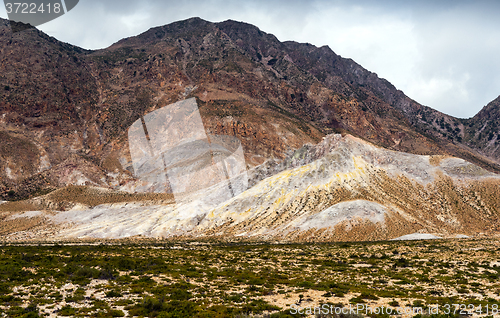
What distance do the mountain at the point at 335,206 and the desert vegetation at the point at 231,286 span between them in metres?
34.8

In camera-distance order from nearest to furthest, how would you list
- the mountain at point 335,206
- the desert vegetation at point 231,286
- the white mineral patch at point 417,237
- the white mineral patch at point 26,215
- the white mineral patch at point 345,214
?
the desert vegetation at point 231,286, the white mineral patch at point 417,237, the mountain at point 335,206, the white mineral patch at point 345,214, the white mineral patch at point 26,215

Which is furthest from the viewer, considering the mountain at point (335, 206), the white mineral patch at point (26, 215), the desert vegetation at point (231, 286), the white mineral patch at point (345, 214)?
the white mineral patch at point (26, 215)

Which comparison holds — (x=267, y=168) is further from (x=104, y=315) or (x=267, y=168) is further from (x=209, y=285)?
(x=104, y=315)

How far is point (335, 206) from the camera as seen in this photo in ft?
233

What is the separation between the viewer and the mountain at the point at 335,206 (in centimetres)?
6562

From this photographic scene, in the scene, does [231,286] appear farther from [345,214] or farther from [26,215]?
[26,215]

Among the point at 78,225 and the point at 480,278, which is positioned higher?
the point at 78,225

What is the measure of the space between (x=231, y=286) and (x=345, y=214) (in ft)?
168

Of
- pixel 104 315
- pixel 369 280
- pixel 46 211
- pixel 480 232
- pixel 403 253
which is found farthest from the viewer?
pixel 46 211

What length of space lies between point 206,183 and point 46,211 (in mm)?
62668

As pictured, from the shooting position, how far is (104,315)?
48.0 feet

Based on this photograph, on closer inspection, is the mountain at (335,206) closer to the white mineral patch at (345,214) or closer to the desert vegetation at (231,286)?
the white mineral patch at (345,214)

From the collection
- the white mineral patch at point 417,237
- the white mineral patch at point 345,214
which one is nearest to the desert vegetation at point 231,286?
the white mineral patch at point 417,237

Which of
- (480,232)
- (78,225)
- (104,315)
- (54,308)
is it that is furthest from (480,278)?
(78,225)
